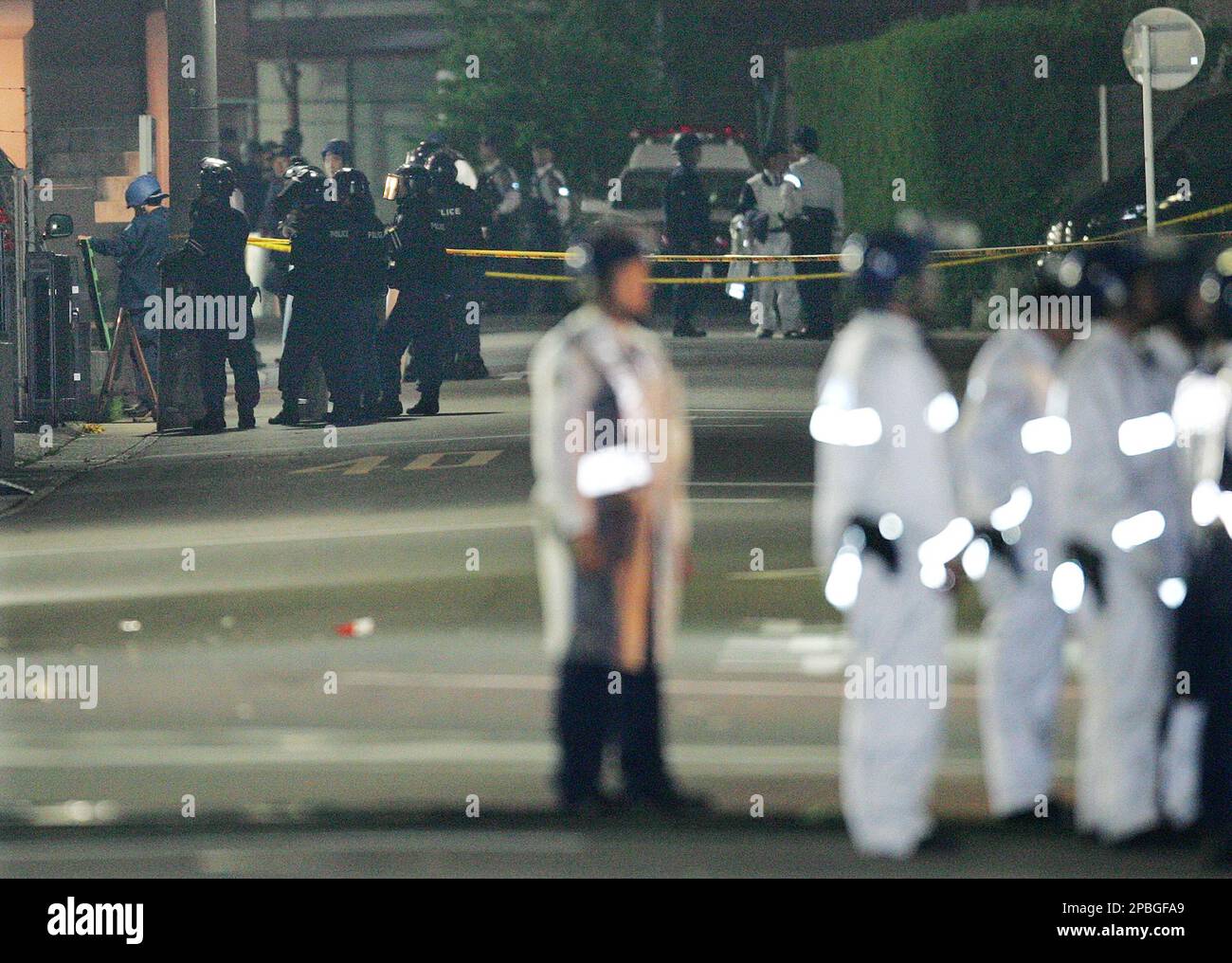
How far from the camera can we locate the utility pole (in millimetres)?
20375

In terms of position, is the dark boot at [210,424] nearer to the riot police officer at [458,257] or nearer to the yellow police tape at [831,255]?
the yellow police tape at [831,255]

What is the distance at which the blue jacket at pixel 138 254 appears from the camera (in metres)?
21.1

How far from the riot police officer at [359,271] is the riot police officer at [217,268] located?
697 mm

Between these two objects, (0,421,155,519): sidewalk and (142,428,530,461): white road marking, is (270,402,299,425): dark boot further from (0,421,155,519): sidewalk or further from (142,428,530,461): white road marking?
(142,428,530,461): white road marking

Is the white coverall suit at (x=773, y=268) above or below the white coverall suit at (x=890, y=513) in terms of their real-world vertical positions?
above

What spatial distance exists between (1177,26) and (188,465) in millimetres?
7135

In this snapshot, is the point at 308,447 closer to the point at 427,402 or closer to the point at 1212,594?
the point at 427,402

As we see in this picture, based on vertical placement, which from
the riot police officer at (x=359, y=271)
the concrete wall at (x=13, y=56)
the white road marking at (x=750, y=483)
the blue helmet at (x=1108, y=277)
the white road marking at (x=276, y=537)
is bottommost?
the white road marking at (x=276, y=537)

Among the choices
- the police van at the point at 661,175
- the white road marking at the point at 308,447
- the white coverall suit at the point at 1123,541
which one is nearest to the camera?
the white coverall suit at the point at 1123,541

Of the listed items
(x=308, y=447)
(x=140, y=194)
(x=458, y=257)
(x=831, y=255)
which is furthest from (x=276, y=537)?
(x=831, y=255)

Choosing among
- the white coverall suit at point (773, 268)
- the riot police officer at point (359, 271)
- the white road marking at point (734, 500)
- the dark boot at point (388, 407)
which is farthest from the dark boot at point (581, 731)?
the white coverall suit at point (773, 268)

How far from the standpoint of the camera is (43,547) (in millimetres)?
15188

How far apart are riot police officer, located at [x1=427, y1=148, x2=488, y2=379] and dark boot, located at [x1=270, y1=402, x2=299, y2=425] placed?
1430mm
